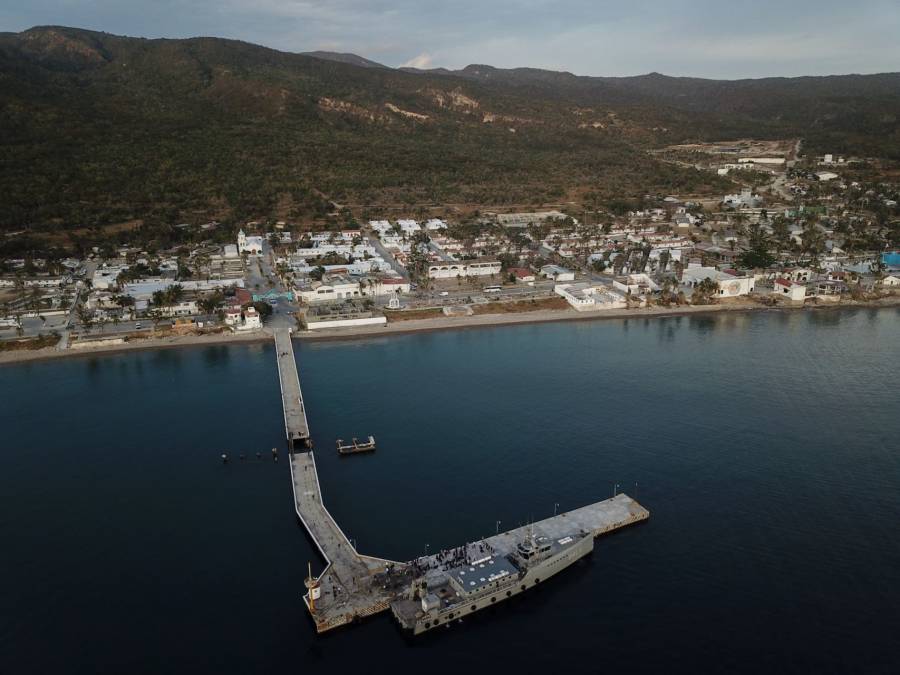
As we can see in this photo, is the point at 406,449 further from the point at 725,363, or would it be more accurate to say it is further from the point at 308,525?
the point at 725,363

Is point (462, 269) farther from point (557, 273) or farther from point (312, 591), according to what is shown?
point (312, 591)

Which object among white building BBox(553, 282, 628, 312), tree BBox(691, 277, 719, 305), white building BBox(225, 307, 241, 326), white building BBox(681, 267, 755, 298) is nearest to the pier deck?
white building BBox(225, 307, 241, 326)

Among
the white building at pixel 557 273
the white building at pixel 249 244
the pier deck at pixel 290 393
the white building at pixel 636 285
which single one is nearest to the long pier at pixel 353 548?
the pier deck at pixel 290 393

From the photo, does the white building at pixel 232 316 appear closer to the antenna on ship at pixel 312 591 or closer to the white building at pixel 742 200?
the antenna on ship at pixel 312 591

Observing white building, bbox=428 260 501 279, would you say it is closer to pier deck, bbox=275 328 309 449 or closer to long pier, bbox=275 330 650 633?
pier deck, bbox=275 328 309 449

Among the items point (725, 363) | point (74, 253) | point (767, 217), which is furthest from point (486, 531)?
point (767, 217)
